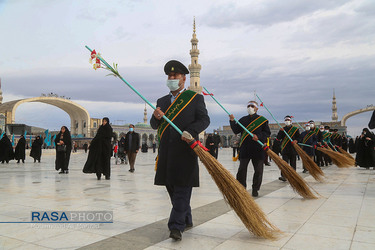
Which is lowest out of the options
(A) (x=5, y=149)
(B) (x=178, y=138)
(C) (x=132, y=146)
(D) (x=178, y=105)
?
(A) (x=5, y=149)

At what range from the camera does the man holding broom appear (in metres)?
3.40

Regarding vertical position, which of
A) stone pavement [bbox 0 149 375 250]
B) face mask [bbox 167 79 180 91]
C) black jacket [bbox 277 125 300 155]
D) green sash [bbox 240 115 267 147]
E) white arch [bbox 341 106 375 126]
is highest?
white arch [bbox 341 106 375 126]

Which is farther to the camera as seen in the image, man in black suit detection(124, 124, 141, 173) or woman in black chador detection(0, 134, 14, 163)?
woman in black chador detection(0, 134, 14, 163)

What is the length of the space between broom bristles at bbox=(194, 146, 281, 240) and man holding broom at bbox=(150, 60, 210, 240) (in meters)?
0.18

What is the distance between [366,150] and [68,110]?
6897cm

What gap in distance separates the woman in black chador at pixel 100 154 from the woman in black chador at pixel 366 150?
9413 mm

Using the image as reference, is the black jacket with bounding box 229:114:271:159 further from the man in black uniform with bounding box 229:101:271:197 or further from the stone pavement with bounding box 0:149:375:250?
the stone pavement with bounding box 0:149:375:250

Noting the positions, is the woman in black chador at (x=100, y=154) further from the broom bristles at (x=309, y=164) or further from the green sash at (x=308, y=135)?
the green sash at (x=308, y=135)

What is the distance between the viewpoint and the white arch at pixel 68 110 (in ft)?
186

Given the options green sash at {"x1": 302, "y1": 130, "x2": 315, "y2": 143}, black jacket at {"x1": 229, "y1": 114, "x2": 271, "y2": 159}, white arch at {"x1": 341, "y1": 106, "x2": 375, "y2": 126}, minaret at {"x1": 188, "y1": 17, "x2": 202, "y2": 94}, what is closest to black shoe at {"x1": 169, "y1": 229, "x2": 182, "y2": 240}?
black jacket at {"x1": 229, "y1": 114, "x2": 271, "y2": 159}

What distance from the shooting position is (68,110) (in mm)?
72125

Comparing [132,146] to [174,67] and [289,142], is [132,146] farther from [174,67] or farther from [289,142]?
[174,67]

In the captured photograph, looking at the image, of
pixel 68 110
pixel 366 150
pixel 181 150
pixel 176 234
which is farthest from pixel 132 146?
pixel 68 110

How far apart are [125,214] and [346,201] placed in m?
3.72
